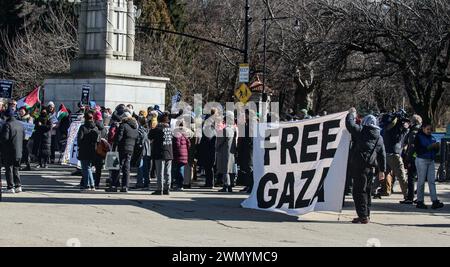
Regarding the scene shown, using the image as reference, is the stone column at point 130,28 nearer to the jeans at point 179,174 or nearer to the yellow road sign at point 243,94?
the yellow road sign at point 243,94

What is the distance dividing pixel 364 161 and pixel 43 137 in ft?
44.6

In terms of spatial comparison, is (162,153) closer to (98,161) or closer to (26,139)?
(98,161)

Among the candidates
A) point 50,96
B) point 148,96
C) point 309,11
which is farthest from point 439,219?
point 309,11

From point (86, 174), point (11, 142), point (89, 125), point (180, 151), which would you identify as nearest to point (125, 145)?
point (89, 125)

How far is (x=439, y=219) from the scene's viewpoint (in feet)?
51.1

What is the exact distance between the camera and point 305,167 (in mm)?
15242

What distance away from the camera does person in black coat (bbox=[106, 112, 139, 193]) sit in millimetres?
19094

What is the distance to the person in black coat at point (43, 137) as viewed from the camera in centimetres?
2566

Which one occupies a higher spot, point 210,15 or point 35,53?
point 210,15

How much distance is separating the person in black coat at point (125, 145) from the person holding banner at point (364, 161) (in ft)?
20.0

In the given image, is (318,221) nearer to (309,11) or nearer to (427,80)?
(427,80)

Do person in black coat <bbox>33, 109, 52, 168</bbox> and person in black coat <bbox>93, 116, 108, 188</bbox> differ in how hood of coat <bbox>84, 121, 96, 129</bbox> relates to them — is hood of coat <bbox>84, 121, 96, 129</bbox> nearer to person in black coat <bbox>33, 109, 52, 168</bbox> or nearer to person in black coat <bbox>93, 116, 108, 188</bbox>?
person in black coat <bbox>93, 116, 108, 188</bbox>
